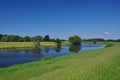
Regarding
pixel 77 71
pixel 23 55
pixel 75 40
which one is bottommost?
pixel 23 55

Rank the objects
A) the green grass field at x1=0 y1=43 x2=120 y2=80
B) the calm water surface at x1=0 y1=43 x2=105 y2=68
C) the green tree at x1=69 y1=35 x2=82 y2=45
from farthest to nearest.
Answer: the green tree at x1=69 y1=35 x2=82 y2=45
the calm water surface at x1=0 y1=43 x2=105 y2=68
the green grass field at x1=0 y1=43 x2=120 y2=80

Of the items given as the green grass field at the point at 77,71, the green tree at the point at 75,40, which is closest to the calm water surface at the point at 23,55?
the green grass field at the point at 77,71

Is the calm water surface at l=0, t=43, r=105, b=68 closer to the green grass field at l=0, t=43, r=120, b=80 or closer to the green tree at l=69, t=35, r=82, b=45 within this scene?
the green grass field at l=0, t=43, r=120, b=80

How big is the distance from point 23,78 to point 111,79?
742 centimetres

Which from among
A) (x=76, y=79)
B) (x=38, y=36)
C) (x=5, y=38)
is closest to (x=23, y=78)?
(x=76, y=79)

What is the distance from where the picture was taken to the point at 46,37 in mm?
→ 159000

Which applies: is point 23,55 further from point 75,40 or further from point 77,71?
point 75,40

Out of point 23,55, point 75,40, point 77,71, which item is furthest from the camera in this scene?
point 75,40

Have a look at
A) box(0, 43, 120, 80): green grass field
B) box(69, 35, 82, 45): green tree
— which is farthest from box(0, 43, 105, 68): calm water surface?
box(69, 35, 82, 45): green tree

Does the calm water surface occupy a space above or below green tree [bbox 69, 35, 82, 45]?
below

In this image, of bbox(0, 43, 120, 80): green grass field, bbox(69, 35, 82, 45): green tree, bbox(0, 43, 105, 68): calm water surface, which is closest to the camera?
bbox(0, 43, 120, 80): green grass field

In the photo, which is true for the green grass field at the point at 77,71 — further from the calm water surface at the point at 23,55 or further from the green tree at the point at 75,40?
the green tree at the point at 75,40

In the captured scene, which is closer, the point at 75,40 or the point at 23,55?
the point at 23,55

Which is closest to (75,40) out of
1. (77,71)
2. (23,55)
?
(23,55)
